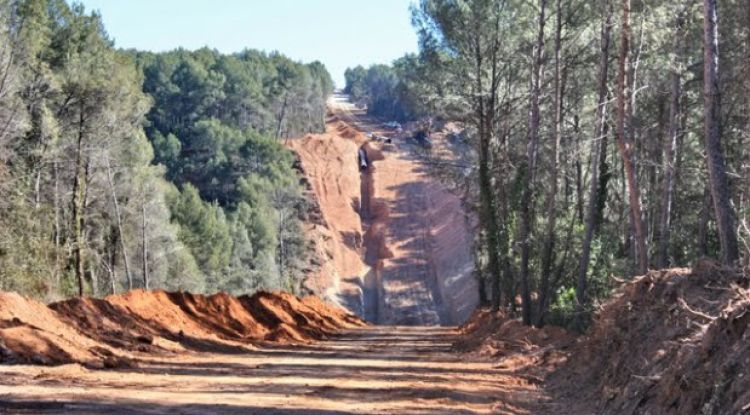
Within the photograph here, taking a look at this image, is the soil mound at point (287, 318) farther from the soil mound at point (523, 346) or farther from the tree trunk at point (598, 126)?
the tree trunk at point (598, 126)

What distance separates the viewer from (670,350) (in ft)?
37.7

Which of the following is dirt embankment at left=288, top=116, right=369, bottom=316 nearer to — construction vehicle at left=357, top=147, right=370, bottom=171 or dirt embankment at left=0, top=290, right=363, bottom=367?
construction vehicle at left=357, top=147, right=370, bottom=171

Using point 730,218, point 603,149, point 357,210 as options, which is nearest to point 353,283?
point 357,210

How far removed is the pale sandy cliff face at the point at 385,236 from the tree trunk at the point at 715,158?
47.9 meters

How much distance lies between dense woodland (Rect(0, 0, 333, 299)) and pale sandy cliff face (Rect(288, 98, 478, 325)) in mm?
5072

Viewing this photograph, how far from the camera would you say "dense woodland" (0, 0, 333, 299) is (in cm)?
3659

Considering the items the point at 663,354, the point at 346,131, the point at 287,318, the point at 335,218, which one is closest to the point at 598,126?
the point at 663,354

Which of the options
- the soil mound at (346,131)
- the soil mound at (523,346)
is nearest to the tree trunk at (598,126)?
the soil mound at (523,346)

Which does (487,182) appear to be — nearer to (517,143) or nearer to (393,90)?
(517,143)

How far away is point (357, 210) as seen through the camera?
98.7 meters

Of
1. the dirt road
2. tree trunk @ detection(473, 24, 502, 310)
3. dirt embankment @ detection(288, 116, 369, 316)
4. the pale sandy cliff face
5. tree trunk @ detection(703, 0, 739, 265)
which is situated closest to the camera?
the dirt road

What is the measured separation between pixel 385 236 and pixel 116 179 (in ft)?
138

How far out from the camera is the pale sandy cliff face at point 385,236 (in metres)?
74.6

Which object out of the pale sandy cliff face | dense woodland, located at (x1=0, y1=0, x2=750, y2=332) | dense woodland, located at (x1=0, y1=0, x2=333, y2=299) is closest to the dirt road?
dense woodland, located at (x1=0, y1=0, x2=750, y2=332)
